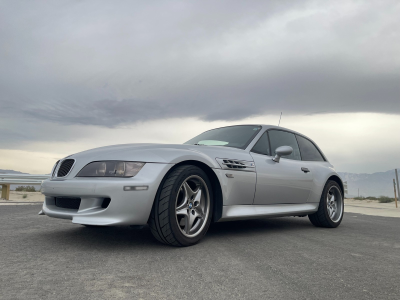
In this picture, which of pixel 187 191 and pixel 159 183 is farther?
pixel 187 191

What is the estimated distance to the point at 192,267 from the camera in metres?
2.59

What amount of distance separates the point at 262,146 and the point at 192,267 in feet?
7.87

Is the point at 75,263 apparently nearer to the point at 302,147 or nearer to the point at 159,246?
the point at 159,246

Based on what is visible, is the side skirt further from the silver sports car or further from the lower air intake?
the lower air intake

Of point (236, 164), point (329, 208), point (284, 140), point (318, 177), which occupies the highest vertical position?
point (284, 140)

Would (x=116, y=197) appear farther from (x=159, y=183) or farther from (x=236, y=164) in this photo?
(x=236, y=164)

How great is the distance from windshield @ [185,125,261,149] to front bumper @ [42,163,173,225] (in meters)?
1.52

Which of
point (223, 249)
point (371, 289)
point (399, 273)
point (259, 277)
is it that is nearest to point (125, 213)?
point (223, 249)

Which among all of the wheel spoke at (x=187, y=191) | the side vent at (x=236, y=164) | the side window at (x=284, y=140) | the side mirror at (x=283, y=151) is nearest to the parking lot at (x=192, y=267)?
the wheel spoke at (x=187, y=191)

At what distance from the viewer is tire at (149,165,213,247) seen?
3109 mm

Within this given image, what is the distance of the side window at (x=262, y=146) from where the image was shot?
4.46 m

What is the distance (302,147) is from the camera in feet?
18.4

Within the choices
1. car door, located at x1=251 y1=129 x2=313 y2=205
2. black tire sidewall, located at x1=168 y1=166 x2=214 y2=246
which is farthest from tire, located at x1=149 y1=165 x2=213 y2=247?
car door, located at x1=251 y1=129 x2=313 y2=205

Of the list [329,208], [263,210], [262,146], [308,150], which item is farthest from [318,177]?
[263,210]
